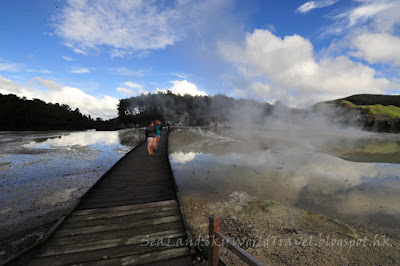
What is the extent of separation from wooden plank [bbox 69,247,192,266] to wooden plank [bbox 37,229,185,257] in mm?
324

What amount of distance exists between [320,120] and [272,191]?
53936 mm

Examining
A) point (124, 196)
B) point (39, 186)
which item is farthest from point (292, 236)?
point (39, 186)

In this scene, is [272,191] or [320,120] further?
[320,120]

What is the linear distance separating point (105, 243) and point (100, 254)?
10.0 inches

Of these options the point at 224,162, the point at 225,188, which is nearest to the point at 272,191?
the point at 225,188

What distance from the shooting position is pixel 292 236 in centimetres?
411

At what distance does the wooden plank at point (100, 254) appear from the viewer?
2.79 m

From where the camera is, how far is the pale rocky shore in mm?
3469

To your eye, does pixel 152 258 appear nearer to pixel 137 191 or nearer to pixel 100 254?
pixel 100 254

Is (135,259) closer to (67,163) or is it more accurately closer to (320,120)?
(67,163)

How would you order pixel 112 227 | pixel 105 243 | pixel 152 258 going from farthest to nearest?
pixel 112 227
pixel 105 243
pixel 152 258

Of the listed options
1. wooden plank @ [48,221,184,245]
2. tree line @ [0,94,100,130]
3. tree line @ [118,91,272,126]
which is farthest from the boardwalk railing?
tree line @ [118,91,272,126]

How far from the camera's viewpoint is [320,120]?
50.0 meters

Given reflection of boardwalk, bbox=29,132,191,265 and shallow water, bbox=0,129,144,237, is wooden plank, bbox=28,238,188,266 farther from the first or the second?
shallow water, bbox=0,129,144,237
